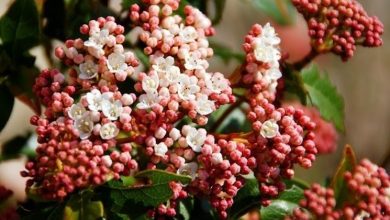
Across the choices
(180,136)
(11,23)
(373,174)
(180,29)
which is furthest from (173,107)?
(11,23)

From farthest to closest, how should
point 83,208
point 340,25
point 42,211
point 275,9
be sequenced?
point 275,9 → point 340,25 → point 42,211 → point 83,208

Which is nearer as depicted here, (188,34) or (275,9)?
(188,34)

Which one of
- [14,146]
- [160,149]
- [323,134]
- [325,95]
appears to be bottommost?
[14,146]

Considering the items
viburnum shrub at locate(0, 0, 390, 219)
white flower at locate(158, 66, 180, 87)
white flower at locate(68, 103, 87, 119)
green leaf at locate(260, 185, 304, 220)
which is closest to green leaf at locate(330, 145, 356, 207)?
viburnum shrub at locate(0, 0, 390, 219)

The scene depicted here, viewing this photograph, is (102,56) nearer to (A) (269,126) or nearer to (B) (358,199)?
(A) (269,126)

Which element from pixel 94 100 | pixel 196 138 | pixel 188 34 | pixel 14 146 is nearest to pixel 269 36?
pixel 188 34

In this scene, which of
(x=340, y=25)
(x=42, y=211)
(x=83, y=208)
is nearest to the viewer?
(x=83, y=208)
